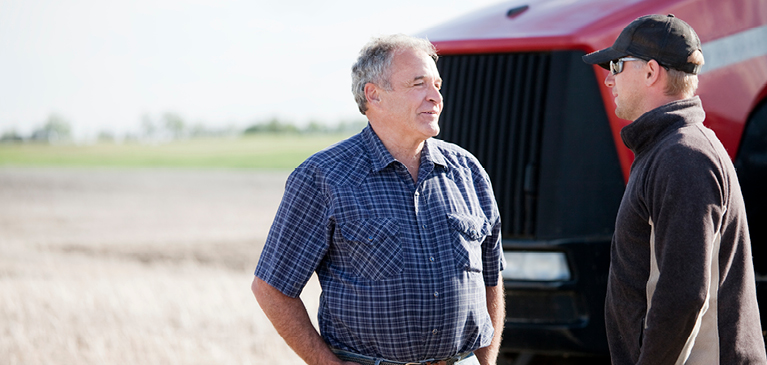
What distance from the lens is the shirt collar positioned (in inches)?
96.9

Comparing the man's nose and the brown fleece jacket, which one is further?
the man's nose

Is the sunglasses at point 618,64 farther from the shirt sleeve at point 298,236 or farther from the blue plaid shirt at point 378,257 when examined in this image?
the shirt sleeve at point 298,236

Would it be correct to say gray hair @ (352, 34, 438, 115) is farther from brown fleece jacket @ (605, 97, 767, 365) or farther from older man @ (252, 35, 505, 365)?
brown fleece jacket @ (605, 97, 767, 365)

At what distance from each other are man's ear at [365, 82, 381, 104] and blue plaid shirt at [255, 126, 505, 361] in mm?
191

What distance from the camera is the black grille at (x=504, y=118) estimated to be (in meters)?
3.72

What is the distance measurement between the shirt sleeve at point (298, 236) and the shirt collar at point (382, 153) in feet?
0.73

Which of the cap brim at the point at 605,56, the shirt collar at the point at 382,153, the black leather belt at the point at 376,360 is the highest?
the cap brim at the point at 605,56

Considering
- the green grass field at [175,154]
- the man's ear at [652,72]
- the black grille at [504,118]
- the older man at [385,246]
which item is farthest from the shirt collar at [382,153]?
the green grass field at [175,154]

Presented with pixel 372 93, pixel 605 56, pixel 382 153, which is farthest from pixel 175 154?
pixel 605 56

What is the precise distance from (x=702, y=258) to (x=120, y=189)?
29048mm

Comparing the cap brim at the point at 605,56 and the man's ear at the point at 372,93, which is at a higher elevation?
the cap brim at the point at 605,56

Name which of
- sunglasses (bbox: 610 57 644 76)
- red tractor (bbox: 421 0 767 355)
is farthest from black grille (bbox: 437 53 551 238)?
sunglasses (bbox: 610 57 644 76)

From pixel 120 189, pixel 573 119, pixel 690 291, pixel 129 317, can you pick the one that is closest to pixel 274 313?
pixel 690 291

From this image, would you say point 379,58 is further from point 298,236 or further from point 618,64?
point 618,64
